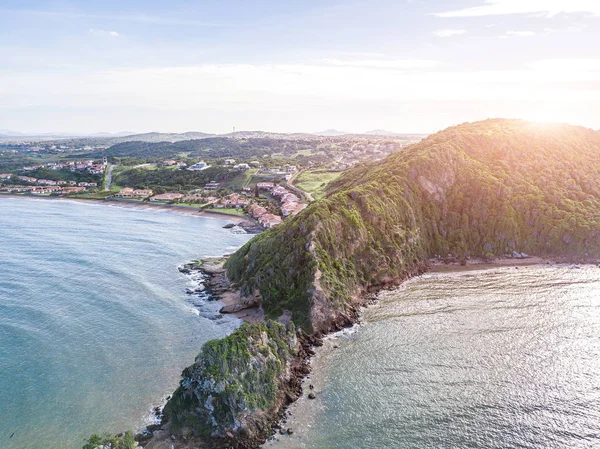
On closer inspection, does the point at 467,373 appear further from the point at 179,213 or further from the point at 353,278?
the point at 179,213

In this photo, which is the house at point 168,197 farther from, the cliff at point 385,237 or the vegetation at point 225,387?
the vegetation at point 225,387

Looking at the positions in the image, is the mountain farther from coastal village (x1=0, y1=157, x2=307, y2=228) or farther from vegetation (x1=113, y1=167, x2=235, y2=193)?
vegetation (x1=113, y1=167, x2=235, y2=193)

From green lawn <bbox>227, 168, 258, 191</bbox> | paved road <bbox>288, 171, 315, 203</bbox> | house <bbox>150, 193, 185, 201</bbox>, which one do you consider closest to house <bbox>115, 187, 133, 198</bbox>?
house <bbox>150, 193, 185, 201</bbox>

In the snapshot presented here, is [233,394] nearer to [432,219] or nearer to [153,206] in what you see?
[432,219]

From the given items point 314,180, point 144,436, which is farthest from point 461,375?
point 314,180

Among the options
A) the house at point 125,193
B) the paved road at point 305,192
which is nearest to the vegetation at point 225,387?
the paved road at point 305,192
